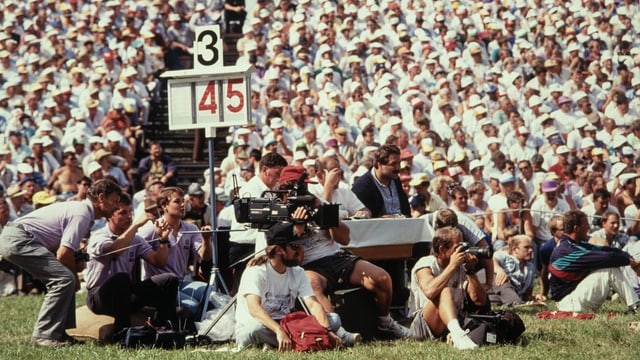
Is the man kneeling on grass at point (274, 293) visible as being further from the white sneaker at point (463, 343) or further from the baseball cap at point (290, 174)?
the white sneaker at point (463, 343)

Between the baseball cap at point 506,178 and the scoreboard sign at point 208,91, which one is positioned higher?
the scoreboard sign at point 208,91

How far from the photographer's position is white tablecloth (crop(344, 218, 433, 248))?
11914 mm

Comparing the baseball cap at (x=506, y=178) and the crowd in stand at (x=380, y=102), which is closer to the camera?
the crowd in stand at (x=380, y=102)

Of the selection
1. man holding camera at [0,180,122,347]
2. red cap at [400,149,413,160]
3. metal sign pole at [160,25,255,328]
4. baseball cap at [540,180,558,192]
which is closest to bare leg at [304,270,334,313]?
metal sign pole at [160,25,255,328]

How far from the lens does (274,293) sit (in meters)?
10.4

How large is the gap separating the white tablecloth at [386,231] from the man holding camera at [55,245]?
7.78 ft

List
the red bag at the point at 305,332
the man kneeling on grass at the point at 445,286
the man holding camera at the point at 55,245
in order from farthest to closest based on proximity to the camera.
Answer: the man holding camera at the point at 55,245
the man kneeling on grass at the point at 445,286
the red bag at the point at 305,332

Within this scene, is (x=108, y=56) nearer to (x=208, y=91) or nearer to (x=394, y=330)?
(x=208, y=91)

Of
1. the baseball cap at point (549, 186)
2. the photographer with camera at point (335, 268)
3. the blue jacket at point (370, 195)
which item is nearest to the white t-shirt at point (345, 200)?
the blue jacket at point (370, 195)

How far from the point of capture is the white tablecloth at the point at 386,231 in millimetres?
11914

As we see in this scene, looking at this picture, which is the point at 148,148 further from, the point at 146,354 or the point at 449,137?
the point at 146,354

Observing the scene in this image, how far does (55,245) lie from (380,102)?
12.0 metres

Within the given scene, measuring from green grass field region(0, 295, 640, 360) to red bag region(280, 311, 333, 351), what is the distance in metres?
0.14

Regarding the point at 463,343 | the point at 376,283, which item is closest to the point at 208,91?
the point at 376,283
